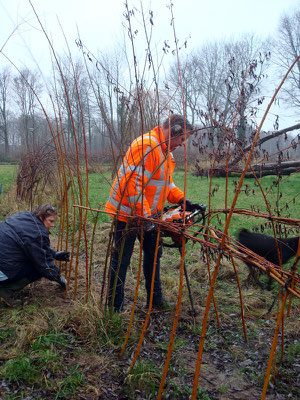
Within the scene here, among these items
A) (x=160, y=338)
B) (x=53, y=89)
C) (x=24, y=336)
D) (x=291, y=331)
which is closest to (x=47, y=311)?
(x=24, y=336)

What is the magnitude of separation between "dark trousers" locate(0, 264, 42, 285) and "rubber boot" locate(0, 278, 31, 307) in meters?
0.04

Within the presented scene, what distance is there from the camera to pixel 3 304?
276 centimetres

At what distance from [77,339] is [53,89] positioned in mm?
1945

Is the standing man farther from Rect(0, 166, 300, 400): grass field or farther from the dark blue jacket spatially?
the dark blue jacket

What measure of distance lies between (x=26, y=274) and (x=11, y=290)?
194 millimetres

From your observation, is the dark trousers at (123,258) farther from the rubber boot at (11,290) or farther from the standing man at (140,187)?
the rubber boot at (11,290)

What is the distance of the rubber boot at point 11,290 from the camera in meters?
2.70

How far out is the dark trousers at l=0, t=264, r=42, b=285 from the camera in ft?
8.91

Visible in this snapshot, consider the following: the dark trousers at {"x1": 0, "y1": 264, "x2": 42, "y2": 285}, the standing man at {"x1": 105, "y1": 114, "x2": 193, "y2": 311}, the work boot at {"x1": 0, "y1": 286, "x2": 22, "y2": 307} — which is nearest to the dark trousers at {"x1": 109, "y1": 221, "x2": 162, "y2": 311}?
the standing man at {"x1": 105, "y1": 114, "x2": 193, "y2": 311}

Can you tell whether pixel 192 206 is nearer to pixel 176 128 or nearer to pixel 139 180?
pixel 139 180

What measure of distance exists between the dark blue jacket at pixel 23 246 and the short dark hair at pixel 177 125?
1.50 m

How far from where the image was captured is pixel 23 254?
2738 millimetres

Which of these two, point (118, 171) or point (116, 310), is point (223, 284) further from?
point (118, 171)

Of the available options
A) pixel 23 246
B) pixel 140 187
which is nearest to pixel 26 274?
pixel 23 246
